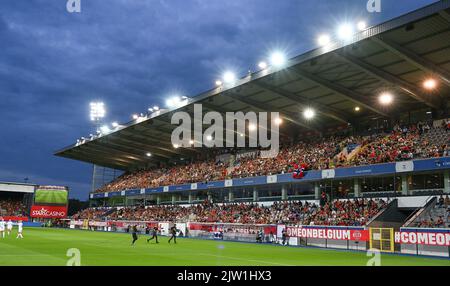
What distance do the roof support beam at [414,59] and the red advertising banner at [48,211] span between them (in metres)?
75.7

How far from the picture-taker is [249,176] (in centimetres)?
5631

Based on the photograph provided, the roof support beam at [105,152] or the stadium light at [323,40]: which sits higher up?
the stadium light at [323,40]

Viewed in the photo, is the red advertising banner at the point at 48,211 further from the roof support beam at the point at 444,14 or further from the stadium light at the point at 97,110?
the roof support beam at the point at 444,14

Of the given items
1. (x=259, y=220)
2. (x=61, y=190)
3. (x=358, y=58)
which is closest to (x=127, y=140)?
(x=61, y=190)

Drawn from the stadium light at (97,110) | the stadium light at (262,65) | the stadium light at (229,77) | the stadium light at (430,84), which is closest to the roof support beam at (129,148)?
the stadium light at (97,110)

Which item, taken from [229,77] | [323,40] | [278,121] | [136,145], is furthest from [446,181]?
[136,145]

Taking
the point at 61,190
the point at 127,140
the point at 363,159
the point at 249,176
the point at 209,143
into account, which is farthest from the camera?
the point at 61,190

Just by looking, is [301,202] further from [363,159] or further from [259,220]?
[363,159]

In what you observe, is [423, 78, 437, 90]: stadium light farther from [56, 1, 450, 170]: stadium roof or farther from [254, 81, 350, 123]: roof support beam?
[254, 81, 350, 123]: roof support beam

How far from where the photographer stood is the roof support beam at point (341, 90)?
39.5 metres

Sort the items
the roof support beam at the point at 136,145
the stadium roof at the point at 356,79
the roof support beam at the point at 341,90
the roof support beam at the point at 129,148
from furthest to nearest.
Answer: the roof support beam at the point at 129,148
the roof support beam at the point at 136,145
the roof support beam at the point at 341,90
the stadium roof at the point at 356,79

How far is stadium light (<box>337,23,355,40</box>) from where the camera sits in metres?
33.2

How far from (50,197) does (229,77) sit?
60009 mm

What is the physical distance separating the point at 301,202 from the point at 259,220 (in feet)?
16.9
